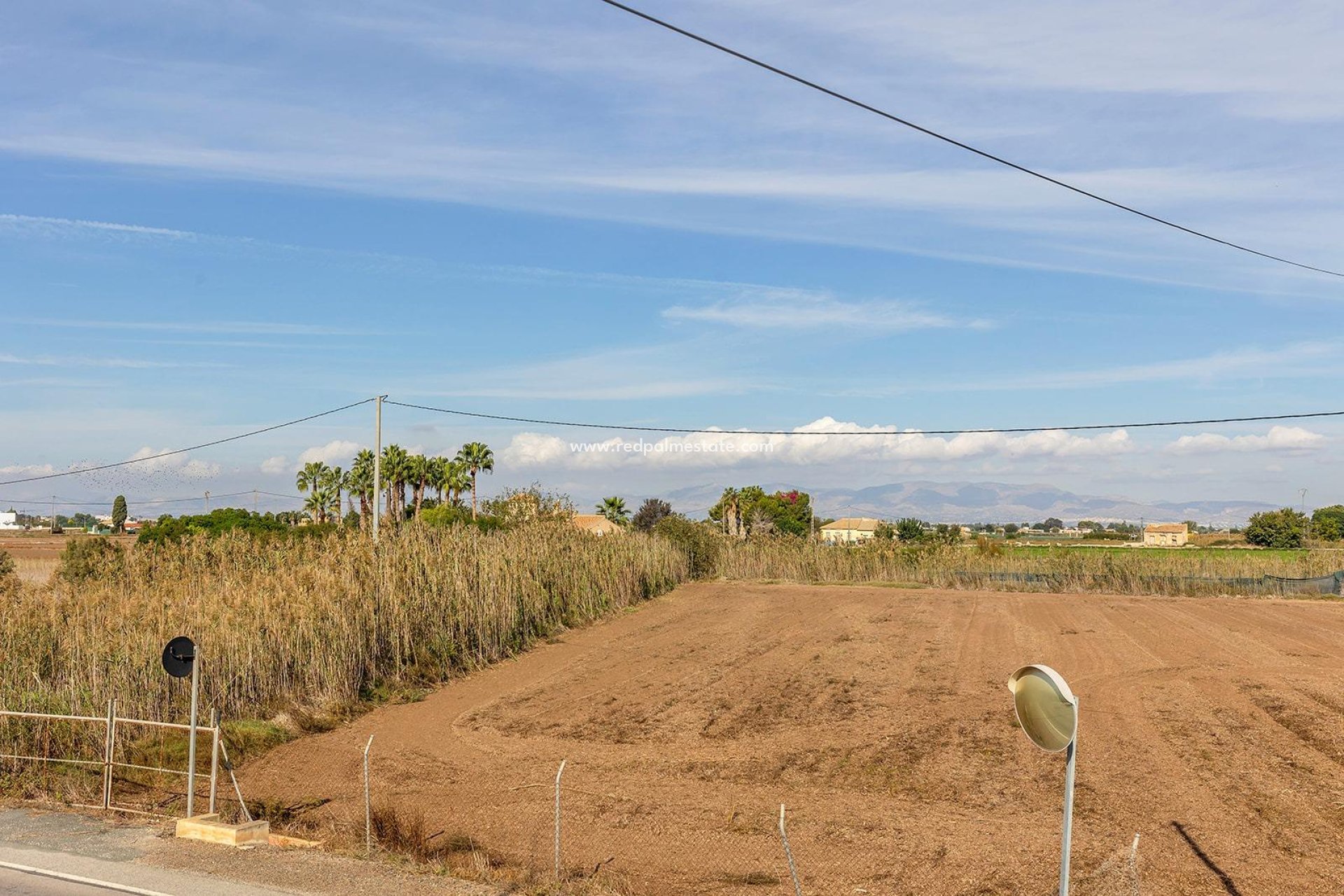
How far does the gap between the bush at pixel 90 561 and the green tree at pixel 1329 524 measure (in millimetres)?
74658

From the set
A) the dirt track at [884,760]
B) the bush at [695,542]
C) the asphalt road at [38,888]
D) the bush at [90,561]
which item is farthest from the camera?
the bush at [695,542]

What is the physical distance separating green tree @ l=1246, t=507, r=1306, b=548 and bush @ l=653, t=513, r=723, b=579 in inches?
2406

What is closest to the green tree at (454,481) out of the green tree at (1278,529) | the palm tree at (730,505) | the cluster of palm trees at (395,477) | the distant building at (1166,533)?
the cluster of palm trees at (395,477)

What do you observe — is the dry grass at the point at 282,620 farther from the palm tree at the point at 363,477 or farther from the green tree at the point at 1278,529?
the green tree at the point at 1278,529

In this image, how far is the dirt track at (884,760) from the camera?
11.8m

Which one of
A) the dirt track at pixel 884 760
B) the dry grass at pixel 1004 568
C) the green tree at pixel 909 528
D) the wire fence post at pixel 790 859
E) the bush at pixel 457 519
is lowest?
the dirt track at pixel 884 760

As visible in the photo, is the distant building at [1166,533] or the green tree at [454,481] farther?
the distant building at [1166,533]

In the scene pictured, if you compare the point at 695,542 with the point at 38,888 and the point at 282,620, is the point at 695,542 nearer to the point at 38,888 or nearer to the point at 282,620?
the point at 282,620

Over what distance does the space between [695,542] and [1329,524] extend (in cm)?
7155

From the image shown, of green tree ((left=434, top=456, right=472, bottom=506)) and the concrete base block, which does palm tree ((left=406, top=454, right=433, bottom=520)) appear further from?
the concrete base block

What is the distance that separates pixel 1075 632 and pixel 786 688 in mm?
10263

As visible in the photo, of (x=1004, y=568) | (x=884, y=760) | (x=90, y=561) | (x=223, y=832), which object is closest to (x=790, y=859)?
(x=223, y=832)

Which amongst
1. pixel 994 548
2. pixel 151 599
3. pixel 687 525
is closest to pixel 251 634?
pixel 151 599

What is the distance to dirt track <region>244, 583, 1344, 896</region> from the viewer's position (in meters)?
→ 11.8
